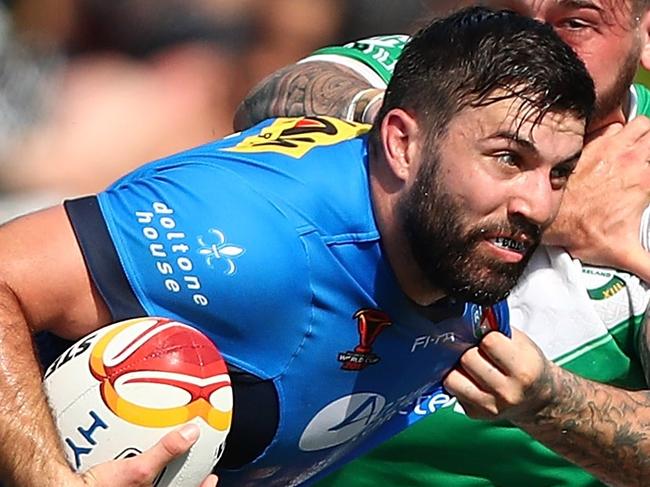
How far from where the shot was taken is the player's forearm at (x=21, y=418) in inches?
97.8

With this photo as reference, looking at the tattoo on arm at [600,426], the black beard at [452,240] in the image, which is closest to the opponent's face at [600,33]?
the tattoo on arm at [600,426]

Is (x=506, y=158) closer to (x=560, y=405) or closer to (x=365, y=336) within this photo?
(x=365, y=336)

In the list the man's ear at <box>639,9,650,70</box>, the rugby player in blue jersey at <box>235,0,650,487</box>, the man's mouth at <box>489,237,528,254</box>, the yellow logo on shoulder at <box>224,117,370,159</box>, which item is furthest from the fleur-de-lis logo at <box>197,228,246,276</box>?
the man's ear at <box>639,9,650,70</box>

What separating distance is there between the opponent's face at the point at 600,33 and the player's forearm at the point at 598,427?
663 millimetres

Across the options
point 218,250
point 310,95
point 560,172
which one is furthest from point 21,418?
point 310,95

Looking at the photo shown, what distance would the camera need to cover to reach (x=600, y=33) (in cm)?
338

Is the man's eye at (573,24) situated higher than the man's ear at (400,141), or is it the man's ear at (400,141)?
the man's eye at (573,24)

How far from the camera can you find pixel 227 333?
9.03 feet

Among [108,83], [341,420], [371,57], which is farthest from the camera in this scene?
[108,83]

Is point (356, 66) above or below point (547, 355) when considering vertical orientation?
above

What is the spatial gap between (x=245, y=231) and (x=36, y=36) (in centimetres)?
140

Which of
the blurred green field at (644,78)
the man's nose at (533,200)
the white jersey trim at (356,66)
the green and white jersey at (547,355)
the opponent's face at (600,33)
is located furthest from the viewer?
Result: the blurred green field at (644,78)

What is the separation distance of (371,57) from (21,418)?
1584mm

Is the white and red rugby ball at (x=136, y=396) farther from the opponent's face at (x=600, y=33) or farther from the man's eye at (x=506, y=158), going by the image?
the opponent's face at (x=600, y=33)
